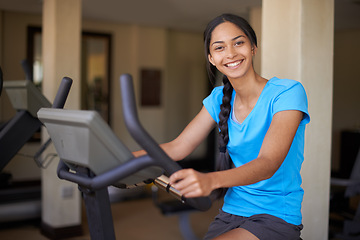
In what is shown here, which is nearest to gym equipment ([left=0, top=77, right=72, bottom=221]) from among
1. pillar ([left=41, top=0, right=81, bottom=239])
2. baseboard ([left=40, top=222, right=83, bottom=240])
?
pillar ([left=41, top=0, right=81, bottom=239])

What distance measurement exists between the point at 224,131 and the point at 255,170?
0.42 metres

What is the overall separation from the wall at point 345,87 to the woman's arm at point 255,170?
675 cm

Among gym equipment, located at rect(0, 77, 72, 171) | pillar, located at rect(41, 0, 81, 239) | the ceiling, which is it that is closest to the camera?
gym equipment, located at rect(0, 77, 72, 171)

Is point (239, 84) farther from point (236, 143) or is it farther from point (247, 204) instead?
point (247, 204)

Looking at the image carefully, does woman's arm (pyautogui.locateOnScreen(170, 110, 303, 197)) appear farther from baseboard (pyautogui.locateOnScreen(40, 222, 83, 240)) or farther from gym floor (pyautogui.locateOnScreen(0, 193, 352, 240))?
baseboard (pyautogui.locateOnScreen(40, 222, 83, 240))

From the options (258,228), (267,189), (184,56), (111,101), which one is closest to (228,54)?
(267,189)

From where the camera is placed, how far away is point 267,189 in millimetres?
1496

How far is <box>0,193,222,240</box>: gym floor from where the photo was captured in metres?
4.16

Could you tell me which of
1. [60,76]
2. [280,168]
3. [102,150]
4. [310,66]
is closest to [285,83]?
[280,168]

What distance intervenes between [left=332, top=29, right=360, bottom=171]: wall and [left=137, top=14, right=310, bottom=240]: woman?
6.56m

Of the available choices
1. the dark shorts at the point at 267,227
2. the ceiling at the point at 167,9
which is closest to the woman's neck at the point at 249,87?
the dark shorts at the point at 267,227

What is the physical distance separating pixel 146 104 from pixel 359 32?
4195 millimetres

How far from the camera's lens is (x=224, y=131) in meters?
1.63

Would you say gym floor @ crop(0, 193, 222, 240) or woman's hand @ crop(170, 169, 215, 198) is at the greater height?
woman's hand @ crop(170, 169, 215, 198)
